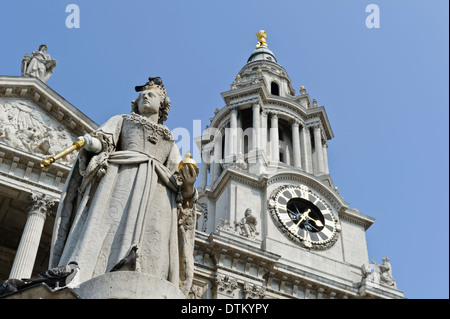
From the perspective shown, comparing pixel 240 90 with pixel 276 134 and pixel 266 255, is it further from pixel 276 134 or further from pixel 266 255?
pixel 266 255

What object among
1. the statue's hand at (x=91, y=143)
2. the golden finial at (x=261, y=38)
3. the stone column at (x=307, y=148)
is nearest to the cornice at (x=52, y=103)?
the stone column at (x=307, y=148)

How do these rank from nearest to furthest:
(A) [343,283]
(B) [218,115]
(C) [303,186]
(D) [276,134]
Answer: (A) [343,283] → (C) [303,186] → (D) [276,134] → (B) [218,115]

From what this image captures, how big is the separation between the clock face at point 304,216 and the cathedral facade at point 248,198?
0.07 metres

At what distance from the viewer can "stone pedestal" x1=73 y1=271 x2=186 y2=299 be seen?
6098mm

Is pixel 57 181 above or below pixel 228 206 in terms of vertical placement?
below

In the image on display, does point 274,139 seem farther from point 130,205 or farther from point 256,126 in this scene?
point 130,205

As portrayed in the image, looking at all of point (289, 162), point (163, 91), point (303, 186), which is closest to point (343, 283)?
point (303, 186)

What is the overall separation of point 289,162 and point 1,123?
72.7 feet

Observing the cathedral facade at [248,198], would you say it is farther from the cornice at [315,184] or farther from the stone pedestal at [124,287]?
the stone pedestal at [124,287]

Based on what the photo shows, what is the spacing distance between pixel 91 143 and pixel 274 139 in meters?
34.6

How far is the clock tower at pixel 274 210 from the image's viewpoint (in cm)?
2881

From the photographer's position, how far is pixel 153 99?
28.9 ft

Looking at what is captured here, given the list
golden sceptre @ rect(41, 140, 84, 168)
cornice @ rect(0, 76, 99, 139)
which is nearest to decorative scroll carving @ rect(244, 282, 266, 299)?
cornice @ rect(0, 76, 99, 139)
